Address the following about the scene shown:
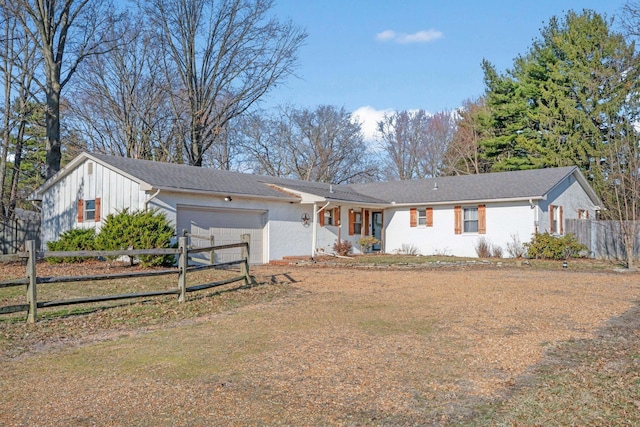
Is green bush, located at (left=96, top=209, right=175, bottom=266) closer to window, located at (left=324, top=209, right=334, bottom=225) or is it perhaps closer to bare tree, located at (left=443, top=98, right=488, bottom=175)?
window, located at (left=324, top=209, right=334, bottom=225)

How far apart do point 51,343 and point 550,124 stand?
109ft

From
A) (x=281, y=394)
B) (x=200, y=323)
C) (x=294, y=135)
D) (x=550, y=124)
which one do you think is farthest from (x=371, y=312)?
(x=294, y=135)

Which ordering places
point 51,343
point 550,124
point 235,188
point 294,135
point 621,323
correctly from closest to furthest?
point 51,343, point 621,323, point 235,188, point 550,124, point 294,135

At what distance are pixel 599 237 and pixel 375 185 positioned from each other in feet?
38.2

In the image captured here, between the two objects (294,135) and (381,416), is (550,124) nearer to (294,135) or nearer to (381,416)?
(294,135)

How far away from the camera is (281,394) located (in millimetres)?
5223

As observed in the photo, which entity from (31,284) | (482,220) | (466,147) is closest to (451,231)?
(482,220)

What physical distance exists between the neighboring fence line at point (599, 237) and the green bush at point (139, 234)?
17.1 m

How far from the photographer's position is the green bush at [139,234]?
54.6 feet

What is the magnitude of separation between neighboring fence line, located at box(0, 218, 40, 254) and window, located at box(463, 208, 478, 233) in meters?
18.5

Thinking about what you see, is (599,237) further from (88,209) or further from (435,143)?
(435,143)

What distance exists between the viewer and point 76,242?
18.4m

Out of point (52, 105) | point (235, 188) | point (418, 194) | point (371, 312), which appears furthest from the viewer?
point (418, 194)

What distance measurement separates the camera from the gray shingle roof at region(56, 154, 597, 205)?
773 inches
